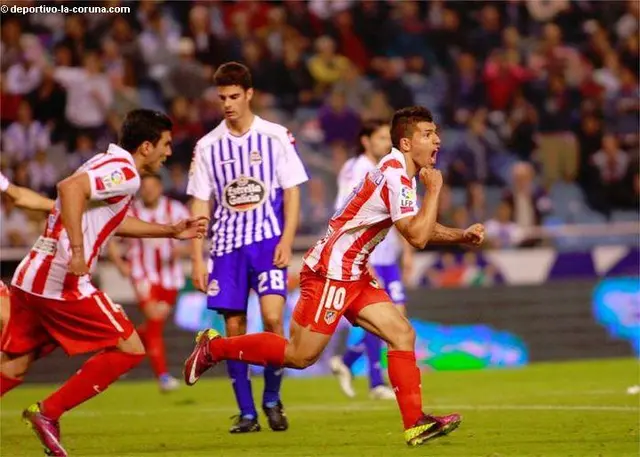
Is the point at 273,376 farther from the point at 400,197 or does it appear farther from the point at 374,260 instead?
the point at 374,260

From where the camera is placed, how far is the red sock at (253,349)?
9.52 meters

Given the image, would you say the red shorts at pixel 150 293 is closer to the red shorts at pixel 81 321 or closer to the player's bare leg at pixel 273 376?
the player's bare leg at pixel 273 376

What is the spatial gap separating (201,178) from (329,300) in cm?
227

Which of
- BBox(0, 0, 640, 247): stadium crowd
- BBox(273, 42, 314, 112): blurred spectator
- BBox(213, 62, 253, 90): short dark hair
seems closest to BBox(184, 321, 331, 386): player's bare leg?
BBox(213, 62, 253, 90): short dark hair

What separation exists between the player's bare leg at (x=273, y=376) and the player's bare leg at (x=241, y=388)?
0.12 meters

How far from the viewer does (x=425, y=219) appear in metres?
8.70

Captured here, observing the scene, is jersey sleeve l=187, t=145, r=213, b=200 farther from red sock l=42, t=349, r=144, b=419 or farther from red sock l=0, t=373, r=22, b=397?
red sock l=0, t=373, r=22, b=397

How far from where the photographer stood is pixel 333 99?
2153cm

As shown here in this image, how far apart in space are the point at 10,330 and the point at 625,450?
164 inches

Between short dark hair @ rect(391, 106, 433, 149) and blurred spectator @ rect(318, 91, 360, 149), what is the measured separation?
12069mm

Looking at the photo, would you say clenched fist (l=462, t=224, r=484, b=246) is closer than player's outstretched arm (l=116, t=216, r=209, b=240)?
Yes

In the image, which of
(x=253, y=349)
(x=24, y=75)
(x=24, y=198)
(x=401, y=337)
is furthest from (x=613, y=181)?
(x=24, y=198)

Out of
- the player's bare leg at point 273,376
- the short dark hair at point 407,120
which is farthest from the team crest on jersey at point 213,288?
the short dark hair at point 407,120

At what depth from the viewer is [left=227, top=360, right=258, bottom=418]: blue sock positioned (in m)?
10.8
